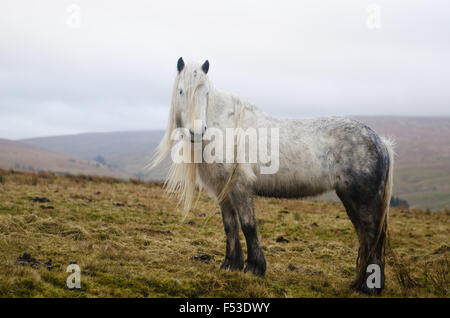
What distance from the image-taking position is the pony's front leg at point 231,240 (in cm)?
619

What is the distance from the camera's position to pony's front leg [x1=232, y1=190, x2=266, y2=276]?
5.68 metres

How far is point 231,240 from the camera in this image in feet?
20.5

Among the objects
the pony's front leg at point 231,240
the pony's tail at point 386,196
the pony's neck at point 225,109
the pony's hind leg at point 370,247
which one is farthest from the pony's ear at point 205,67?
the pony's tail at point 386,196

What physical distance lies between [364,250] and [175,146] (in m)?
3.63

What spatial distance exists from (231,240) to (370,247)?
7.58 ft

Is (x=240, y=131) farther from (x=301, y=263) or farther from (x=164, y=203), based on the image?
(x=164, y=203)

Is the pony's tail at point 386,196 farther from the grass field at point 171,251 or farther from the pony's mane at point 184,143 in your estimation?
the pony's mane at point 184,143

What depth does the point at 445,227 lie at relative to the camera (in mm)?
13297

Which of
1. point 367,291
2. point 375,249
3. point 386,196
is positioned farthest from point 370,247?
point 386,196

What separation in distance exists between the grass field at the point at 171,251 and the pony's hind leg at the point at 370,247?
281 mm

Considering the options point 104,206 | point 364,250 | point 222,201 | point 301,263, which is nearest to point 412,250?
point 301,263

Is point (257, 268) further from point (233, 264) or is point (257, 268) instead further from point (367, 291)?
point (367, 291)

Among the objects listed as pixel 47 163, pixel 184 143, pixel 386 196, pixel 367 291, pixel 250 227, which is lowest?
pixel 47 163

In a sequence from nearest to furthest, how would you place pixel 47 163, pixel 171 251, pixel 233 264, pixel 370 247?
pixel 370 247 → pixel 233 264 → pixel 171 251 → pixel 47 163
